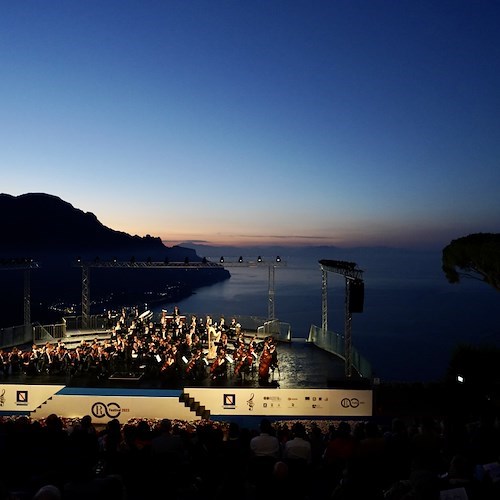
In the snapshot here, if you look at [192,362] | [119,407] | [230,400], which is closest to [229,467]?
→ [230,400]

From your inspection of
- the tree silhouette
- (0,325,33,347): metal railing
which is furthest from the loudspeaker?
(0,325,33,347): metal railing

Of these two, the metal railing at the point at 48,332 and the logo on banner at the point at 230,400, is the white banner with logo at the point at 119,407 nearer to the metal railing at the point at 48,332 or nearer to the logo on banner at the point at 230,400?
the logo on banner at the point at 230,400

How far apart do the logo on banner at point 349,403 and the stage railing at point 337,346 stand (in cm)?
152

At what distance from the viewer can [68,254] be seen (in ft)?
510

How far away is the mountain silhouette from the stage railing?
81159 millimetres

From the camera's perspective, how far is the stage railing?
1443cm

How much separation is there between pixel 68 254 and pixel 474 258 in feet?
502

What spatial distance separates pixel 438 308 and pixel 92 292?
82.8 meters

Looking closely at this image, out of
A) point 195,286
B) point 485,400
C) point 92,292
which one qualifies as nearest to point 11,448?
point 485,400

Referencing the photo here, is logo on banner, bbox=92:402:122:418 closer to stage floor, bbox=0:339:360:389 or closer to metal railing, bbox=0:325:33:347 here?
stage floor, bbox=0:339:360:389

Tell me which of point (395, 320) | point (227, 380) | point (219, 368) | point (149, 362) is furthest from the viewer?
point (395, 320)

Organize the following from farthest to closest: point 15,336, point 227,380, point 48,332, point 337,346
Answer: point 48,332, point 15,336, point 337,346, point 227,380

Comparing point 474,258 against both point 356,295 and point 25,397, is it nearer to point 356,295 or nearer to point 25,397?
point 356,295

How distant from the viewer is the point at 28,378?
14.4 metres
